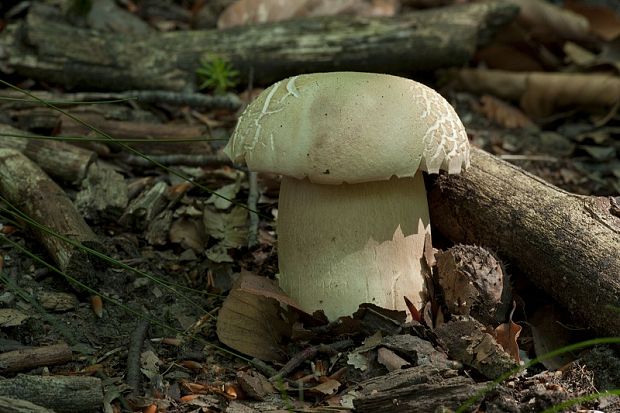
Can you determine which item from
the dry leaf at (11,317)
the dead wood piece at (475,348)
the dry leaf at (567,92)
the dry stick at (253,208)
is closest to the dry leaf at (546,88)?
the dry leaf at (567,92)

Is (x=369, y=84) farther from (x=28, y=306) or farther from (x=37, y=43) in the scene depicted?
(x=37, y=43)

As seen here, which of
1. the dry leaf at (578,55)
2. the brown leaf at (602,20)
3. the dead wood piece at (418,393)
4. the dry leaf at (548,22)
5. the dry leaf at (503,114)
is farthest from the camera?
the brown leaf at (602,20)

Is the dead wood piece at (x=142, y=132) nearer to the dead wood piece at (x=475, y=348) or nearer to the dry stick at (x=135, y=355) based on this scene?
the dry stick at (x=135, y=355)

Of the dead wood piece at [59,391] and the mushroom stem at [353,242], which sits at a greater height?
the mushroom stem at [353,242]

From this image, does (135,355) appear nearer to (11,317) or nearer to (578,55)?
(11,317)

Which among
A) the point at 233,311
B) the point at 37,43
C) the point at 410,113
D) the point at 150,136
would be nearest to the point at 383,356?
the point at 233,311

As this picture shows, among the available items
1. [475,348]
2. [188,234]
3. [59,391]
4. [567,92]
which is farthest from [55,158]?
[567,92]

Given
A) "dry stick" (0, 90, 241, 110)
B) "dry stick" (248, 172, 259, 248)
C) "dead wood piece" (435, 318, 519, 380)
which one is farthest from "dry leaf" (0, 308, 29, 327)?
"dry stick" (0, 90, 241, 110)
